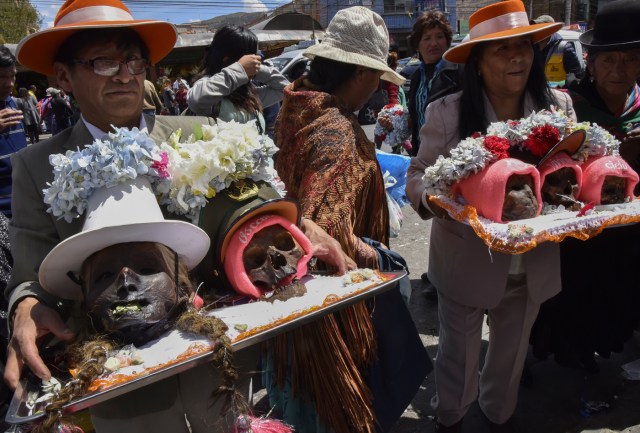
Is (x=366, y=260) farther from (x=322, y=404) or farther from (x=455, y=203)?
(x=322, y=404)

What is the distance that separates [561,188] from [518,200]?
329 mm

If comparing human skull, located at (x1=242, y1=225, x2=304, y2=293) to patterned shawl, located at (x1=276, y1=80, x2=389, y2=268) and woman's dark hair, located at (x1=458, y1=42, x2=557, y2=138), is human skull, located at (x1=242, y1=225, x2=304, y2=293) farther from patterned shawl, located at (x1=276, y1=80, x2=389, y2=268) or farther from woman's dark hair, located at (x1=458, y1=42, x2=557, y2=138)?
woman's dark hair, located at (x1=458, y1=42, x2=557, y2=138)

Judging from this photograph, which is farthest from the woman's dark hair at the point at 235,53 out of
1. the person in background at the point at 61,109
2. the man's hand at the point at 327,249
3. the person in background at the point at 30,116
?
the person in background at the point at 61,109

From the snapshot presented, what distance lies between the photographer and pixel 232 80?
3.62 meters

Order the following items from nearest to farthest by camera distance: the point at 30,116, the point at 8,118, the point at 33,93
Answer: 1. the point at 8,118
2. the point at 30,116
3. the point at 33,93

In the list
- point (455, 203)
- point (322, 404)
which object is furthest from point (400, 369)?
point (455, 203)

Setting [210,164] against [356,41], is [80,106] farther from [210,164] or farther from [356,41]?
[356,41]

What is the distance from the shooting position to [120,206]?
4.77 ft

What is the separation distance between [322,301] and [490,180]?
87 cm

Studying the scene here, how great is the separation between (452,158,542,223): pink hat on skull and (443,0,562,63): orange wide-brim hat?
63cm

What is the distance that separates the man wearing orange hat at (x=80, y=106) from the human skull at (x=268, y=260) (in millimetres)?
179

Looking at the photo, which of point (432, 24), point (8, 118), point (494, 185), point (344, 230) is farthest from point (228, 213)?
point (432, 24)

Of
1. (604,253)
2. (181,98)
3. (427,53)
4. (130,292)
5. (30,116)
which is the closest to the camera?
(130,292)

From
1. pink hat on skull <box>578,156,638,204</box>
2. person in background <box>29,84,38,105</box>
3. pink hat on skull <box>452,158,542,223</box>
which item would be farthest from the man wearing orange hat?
person in background <box>29,84,38,105</box>
